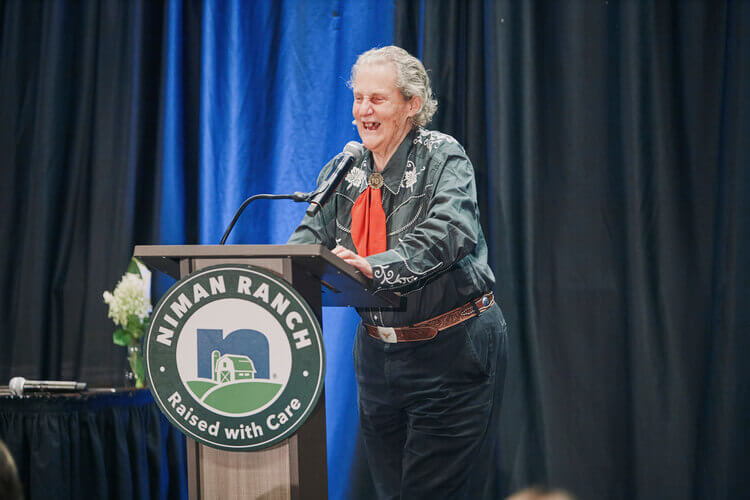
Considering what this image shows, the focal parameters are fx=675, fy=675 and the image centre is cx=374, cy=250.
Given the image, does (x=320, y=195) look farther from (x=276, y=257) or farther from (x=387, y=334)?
(x=387, y=334)

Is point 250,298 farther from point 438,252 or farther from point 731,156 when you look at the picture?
point 731,156

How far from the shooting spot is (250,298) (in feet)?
4.04

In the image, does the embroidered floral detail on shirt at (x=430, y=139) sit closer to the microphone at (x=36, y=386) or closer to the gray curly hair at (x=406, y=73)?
the gray curly hair at (x=406, y=73)

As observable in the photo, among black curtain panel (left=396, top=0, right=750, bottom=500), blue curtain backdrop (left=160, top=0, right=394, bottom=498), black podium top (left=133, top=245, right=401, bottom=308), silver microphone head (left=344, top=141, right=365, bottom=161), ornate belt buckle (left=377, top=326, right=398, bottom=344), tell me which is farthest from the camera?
blue curtain backdrop (left=160, top=0, right=394, bottom=498)

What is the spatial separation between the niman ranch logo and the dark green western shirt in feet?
1.08

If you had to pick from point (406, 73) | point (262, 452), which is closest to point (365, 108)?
point (406, 73)

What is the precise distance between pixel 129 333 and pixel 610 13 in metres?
2.30

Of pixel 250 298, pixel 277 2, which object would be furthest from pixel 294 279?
pixel 277 2

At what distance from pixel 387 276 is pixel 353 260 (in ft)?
0.33

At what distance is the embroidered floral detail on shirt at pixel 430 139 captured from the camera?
6.03 feet

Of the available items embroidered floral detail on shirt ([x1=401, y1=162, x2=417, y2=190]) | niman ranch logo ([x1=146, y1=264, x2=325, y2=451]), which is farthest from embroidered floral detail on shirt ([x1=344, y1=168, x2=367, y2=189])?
niman ranch logo ([x1=146, y1=264, x2=325, y2=451])

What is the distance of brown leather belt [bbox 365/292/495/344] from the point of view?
1773 mm

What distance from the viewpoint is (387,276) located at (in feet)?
4.76

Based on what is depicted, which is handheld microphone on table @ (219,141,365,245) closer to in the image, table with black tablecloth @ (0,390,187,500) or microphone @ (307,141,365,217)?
microphone @ (307,141,365,217)
